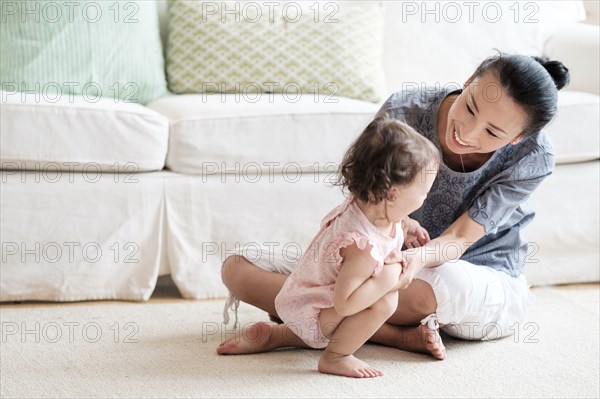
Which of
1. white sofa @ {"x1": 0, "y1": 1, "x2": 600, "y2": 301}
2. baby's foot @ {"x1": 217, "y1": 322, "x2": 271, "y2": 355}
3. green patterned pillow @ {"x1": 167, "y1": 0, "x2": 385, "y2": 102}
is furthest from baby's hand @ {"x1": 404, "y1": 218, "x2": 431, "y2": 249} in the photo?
green patterned pillow @ {"x1": 167, "y1": 0, "x2": 385, "y2": 102}

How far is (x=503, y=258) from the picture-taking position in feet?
6.20

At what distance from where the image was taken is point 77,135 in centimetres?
209

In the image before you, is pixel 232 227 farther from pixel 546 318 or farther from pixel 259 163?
pixel 546 318

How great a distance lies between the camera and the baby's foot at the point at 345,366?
1.61 m

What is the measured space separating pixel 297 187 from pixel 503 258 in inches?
22.2

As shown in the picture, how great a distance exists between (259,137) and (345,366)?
0.76 meters

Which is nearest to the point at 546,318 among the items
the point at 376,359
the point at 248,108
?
the point at 376,359

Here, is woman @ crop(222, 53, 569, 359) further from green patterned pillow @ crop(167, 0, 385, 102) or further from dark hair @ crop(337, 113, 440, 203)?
green patterned pillow @ crop(167, 0, 385, 102)

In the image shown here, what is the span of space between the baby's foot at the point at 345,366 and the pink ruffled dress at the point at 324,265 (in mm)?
57

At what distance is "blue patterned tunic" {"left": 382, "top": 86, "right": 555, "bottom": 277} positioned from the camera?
176 cm

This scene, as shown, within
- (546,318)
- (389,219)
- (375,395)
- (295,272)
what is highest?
(389,219)

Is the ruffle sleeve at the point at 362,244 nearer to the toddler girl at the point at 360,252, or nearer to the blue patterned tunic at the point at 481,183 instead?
the toddler girl at the point at 360,252

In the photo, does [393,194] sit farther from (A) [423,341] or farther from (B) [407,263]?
(A) [423,341]

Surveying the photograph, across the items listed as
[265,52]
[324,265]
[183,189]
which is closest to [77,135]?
[183,189]
